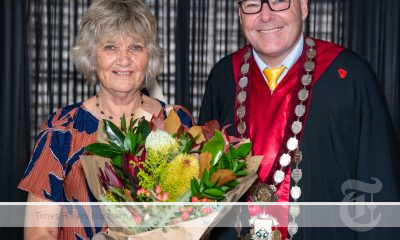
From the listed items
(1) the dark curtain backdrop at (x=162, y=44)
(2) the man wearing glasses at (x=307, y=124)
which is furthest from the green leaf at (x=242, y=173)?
(1) the dark curtain backdrop at (x=162, y=44)

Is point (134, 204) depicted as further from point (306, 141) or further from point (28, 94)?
point (28, 94)

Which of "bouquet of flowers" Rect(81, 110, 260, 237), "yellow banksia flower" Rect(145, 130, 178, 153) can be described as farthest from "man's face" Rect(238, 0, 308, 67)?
"yellow banksia flower" Rect(145, 130, 178, 153)

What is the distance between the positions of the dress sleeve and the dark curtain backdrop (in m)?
2.81

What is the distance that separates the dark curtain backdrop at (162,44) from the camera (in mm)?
5070

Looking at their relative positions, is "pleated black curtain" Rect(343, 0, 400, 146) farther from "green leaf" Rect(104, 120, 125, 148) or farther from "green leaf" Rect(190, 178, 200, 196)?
"green leaf" Rect(190, 178, 200, 196)

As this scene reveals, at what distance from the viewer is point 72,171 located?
7.66 feet

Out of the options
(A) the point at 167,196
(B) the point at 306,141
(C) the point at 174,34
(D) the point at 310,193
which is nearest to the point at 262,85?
(B) the point at 306,141

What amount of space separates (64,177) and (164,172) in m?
0.69

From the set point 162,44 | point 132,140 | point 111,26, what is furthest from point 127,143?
point 162,44

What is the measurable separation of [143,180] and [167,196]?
84 mm

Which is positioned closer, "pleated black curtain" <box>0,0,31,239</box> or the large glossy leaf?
the large glossy leaf

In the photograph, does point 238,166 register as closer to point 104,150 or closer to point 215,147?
point 215,147

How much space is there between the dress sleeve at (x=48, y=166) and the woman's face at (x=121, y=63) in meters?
0.26

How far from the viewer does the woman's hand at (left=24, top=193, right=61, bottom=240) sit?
223 cm
